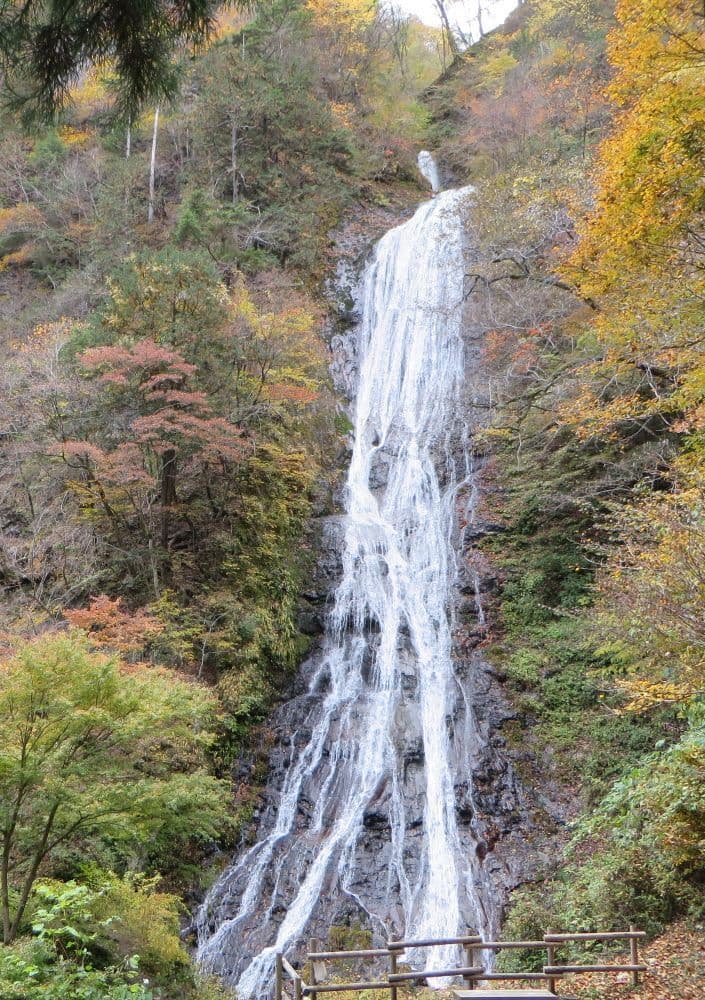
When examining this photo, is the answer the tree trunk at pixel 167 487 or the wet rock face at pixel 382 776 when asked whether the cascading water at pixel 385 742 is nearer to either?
the wet rock face at pixel 382 776

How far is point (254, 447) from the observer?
14.0 m

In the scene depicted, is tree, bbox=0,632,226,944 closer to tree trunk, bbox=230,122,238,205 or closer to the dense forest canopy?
the dense forest canopy

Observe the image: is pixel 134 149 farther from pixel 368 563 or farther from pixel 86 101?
pixel 368 563

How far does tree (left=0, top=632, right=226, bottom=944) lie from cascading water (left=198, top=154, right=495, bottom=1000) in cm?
310

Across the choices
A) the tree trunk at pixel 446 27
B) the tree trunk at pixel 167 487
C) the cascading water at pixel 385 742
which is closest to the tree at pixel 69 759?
the cascading water at pixel 385 742

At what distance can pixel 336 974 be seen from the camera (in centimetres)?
873

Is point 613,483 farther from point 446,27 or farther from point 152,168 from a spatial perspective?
point 446,27

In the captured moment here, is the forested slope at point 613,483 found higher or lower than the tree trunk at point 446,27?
lower

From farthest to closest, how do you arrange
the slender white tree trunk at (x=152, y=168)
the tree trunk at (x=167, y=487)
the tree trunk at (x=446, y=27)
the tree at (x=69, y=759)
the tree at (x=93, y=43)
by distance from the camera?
the tree trunk at (x=446, y=27)
the slender white tree trunk at (x=152, y=168)
the tree trunk at (x=167, y=487)
the tree at (x=69, y=759)
the tree at (x=93, y=43)

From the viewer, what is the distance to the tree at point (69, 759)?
6.07 metres

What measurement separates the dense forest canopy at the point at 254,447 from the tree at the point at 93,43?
0.02 metres

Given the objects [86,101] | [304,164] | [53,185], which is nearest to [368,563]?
[304,164]

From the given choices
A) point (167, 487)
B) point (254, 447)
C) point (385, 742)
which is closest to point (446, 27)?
→ point (254, 447)

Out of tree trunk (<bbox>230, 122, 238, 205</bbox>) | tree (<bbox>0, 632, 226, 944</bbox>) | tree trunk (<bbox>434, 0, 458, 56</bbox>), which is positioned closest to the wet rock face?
tree (<bbox>0, 632, 226, 944</bbox>)
